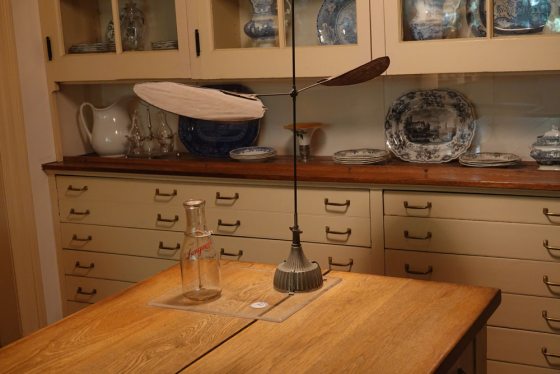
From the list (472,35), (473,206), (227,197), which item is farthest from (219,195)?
(472,35)

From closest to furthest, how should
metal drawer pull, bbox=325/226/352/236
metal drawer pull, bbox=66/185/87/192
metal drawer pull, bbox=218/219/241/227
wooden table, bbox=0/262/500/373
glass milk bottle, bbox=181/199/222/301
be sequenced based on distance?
wooden table, bbox=0/262/500/373
glass milk bottle, bbox=181/199/222/301
metal drawer pull, bbox=325/226/352/236
metal drawer pull, bbox=218/219/241/227
metal drawer pull, bbox=66/185/87/192

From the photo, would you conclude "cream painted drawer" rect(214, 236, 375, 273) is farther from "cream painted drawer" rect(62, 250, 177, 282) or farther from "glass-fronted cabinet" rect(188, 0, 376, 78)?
"glass-fronted cabinet" rect(188, 0, 376, 78)

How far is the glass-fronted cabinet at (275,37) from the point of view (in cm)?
283

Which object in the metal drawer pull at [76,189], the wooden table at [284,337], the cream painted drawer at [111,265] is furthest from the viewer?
the metal drawer pull at [76,189]

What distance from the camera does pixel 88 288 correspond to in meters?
3.46

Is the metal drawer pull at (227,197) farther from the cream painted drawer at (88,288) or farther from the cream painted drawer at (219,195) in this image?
the cream painted drawer at (88,288)

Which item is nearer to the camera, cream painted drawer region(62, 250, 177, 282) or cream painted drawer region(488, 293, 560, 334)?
cream painted drawer region(488, 293, 560, 334)

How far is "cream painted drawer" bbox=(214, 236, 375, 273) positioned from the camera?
2.82m

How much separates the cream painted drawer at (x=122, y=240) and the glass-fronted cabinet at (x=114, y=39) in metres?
0.64

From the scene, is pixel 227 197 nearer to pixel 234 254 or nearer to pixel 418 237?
pixel 234 254

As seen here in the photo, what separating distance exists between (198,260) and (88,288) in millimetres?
1861

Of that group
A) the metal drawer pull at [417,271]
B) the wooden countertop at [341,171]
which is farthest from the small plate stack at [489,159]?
the metal drawer pull at [417,271]

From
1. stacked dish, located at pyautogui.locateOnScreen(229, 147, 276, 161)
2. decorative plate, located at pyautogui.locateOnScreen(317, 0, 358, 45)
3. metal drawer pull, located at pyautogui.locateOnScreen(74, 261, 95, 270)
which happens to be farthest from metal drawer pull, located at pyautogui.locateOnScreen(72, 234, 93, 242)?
decorative plate, located at pyautogui.locateOnScreen(317, 0, 358, 45)

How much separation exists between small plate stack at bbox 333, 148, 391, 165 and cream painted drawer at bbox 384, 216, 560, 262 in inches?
10.1
